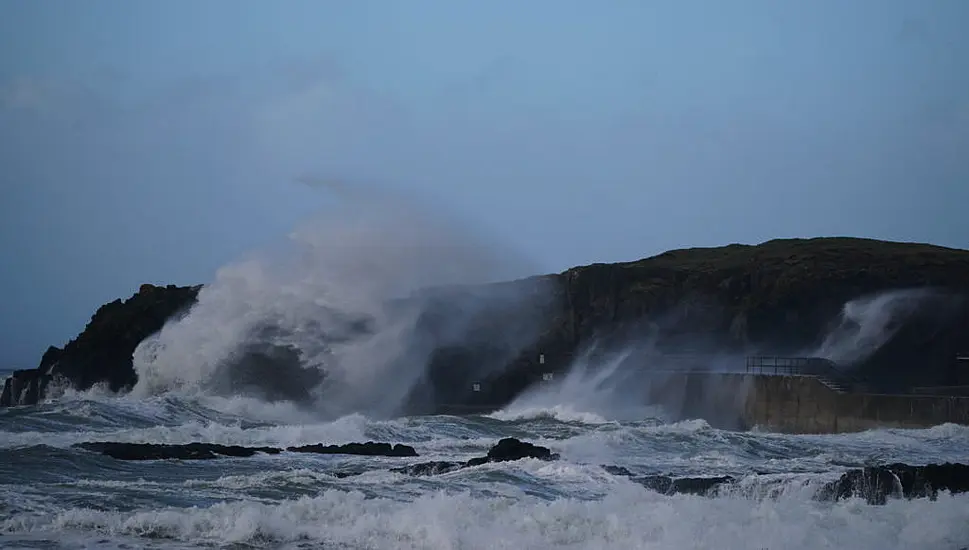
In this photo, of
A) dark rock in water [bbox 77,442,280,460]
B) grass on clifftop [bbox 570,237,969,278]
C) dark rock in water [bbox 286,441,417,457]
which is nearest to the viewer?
dark rock in water [bbox 77,442,280,460]

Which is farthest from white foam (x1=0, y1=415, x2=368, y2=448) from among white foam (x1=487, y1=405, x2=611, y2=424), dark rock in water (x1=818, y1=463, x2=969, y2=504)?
dark rock in water (x1=818, y1=463, x2=969, y2=504)

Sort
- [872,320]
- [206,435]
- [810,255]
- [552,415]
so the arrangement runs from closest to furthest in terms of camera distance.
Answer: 1. [206,435]
2. [552,415]
3. [872,320]
4. [810,255]

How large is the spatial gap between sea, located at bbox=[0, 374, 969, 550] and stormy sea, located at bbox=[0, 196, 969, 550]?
4cm

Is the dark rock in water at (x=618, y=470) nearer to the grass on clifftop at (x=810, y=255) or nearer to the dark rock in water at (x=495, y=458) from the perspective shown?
the dark rock in water at (x=495, y=458)

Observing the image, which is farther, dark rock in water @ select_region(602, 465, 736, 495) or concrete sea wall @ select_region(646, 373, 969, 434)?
concrete sea wall @ select_region(646, 373, 969, 434)

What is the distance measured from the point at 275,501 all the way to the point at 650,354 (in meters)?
26.2

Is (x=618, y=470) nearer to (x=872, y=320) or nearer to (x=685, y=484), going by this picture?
(x=685, y=484)

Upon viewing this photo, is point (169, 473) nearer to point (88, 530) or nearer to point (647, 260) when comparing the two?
point (88, 530)

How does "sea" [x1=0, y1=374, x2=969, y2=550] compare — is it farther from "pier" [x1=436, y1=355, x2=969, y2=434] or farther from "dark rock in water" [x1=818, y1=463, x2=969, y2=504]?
"pier" [x1=436, y1=355, x2=969, y2=434]

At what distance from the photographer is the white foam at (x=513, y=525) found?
11.1m

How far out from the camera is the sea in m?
11.2

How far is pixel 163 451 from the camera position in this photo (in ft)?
58.6

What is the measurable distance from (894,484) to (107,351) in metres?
34.7

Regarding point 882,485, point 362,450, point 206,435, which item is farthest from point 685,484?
point 206,435
